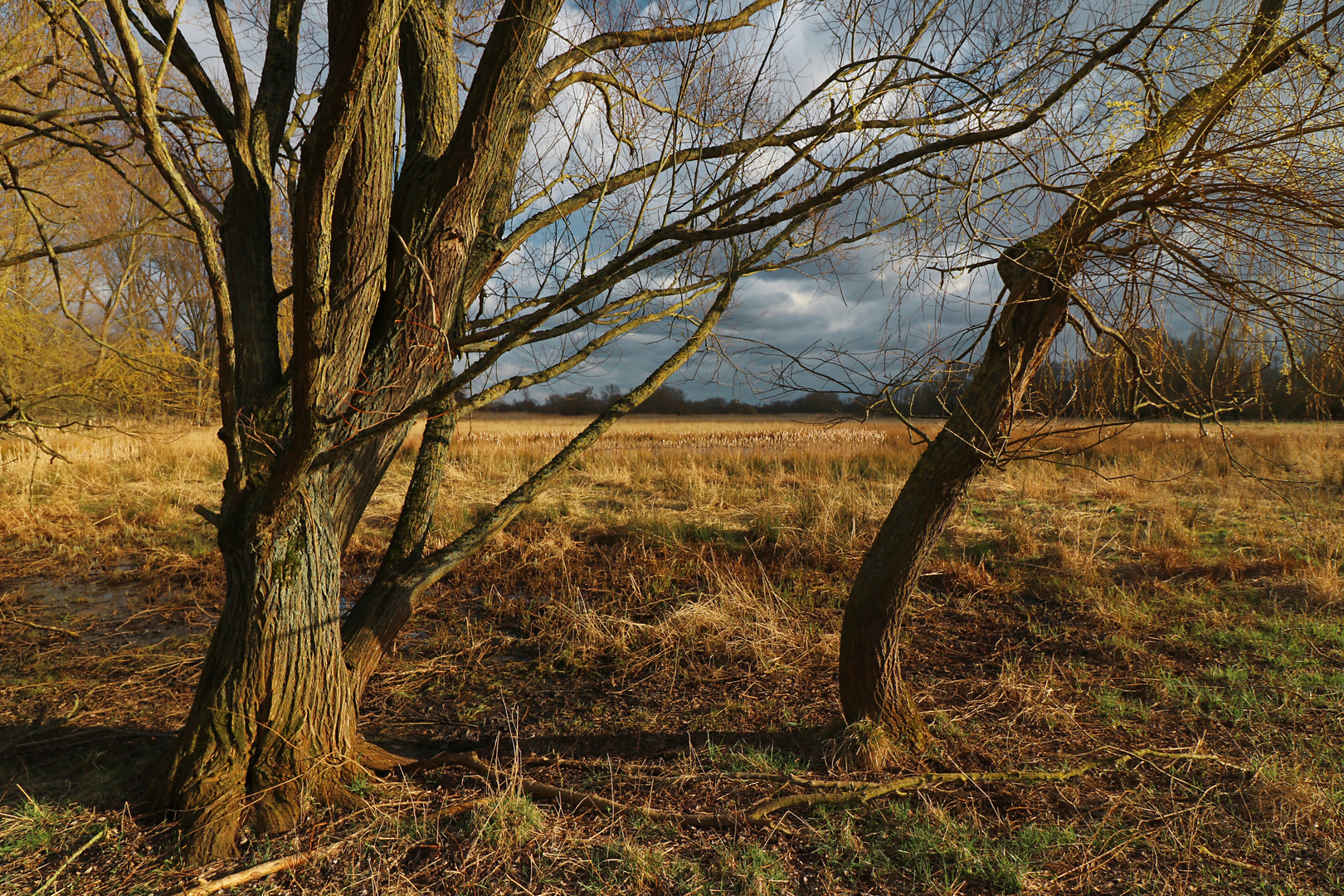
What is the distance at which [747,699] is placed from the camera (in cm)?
421

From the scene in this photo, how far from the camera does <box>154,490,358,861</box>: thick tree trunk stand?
2.67 m

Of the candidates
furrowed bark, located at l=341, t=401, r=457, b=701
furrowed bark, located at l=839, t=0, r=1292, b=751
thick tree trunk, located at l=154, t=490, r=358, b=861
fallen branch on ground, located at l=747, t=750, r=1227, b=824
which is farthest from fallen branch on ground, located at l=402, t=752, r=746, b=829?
furrowed bark, located at l=839, t=0, r=1292, b=751

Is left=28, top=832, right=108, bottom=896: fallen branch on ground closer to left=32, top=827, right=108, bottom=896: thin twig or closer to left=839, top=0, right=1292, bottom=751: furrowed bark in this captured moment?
left=32, top=827, right=108, bottom=896: thin twig

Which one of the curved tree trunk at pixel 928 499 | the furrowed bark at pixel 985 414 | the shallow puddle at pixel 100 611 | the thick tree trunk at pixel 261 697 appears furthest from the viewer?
the shallow puddle at pixel 100 611

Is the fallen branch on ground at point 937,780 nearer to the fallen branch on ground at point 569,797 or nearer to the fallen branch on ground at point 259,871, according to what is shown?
the fallen branch on ground at point 569,797

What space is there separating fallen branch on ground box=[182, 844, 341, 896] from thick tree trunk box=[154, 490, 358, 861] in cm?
24

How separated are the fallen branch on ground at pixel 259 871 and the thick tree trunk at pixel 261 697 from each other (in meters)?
0.24

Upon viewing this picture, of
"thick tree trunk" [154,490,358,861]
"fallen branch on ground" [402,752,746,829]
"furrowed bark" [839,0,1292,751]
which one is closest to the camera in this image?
"furrowed bark" [839,0,1292,751]

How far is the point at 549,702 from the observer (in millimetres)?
4270

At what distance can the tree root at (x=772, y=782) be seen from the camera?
2.85m

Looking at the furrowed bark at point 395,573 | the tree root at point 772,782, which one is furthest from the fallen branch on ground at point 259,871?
the furrowed bark at point 395,573

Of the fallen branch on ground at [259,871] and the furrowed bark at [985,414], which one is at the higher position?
the furrowed bark at [985,414]

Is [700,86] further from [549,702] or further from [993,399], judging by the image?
[549,702]

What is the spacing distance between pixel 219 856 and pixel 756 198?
3314mm
